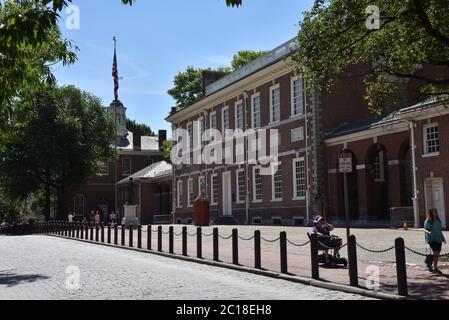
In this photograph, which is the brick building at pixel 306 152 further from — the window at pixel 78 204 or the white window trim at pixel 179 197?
the window at pixel 78 204

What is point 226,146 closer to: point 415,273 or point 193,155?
point 193,155

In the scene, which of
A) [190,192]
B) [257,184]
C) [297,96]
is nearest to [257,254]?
[297,96]

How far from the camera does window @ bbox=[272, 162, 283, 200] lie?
37.1m

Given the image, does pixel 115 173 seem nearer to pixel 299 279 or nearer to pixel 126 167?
pixel 126 167

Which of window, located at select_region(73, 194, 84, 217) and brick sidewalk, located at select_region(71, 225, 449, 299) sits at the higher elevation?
window, located at select_region(73, 194, 84, 217)

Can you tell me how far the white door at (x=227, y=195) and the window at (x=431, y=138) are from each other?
62.6 feet

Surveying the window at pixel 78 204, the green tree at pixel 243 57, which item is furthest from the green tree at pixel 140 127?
the green tree at pixel 243 57

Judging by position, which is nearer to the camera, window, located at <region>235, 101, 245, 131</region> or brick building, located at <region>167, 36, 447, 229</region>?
brick building, located at <region>167, 36, 447, 229</region>

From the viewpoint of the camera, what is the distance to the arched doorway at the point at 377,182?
3145 cm

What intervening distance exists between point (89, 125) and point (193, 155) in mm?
10257

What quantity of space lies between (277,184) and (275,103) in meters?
5.28

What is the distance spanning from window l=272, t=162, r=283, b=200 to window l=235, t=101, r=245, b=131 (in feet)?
18.6

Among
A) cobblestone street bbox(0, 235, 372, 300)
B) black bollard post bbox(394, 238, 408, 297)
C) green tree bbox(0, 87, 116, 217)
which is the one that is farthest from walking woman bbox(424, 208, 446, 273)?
green tree bbox(0, 87, 116, 217)

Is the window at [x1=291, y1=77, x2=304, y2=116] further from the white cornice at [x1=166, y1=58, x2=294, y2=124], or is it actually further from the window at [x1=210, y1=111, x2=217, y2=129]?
the window at [x1=210, y1=111, x2=217, y2=129]
